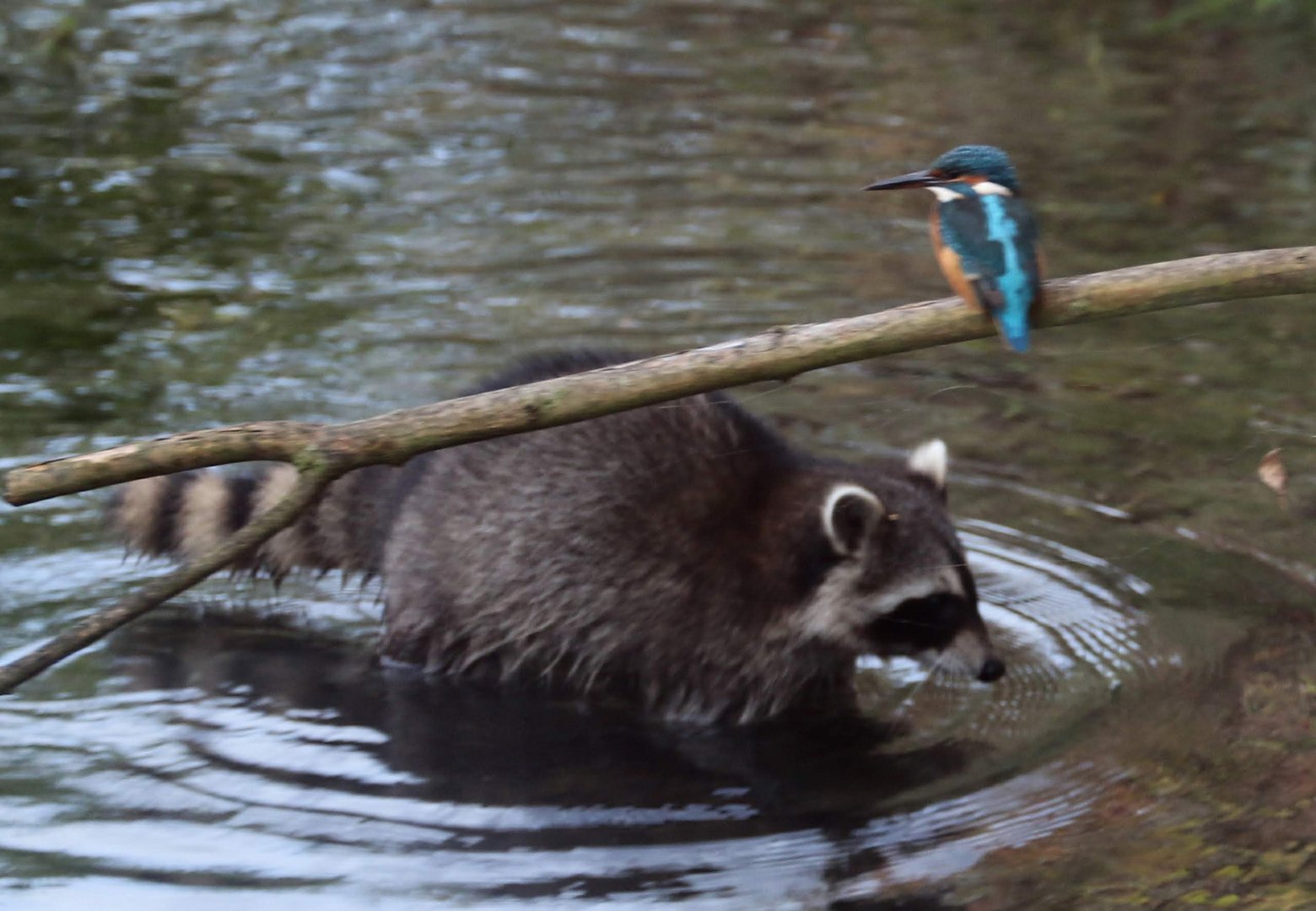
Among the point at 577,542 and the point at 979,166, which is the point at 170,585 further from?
the point at 979,166

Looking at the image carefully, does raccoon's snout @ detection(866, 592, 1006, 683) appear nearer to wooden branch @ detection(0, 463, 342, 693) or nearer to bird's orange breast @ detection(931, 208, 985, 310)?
bird's orange breast @ detection(931, 208, 985, 310)

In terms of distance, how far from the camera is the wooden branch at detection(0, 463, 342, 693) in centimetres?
350

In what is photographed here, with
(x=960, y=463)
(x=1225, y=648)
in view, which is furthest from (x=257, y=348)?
(x=1225, y=648)

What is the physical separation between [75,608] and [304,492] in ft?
6.07

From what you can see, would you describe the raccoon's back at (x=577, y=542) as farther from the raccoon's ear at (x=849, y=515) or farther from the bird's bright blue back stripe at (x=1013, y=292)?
the bird's bright blue back stripe at (x=1013, y=292)

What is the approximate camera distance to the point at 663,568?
4953mm

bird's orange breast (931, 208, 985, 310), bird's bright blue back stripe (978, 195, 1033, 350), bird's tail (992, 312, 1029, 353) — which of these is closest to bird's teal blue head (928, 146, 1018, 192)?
bird's orange breast (931, 208, 985, 310)

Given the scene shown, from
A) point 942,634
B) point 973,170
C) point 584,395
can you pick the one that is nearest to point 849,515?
point 942,634

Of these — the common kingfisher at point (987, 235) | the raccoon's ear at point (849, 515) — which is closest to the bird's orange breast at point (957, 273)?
the common kingfisher at point (987, 235)

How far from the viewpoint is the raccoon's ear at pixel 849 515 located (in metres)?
4.75

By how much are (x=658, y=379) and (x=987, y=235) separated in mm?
742

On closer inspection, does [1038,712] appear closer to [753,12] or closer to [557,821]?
[557,821]

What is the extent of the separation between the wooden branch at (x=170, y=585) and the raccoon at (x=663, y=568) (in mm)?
1386

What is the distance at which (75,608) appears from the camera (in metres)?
5.10
